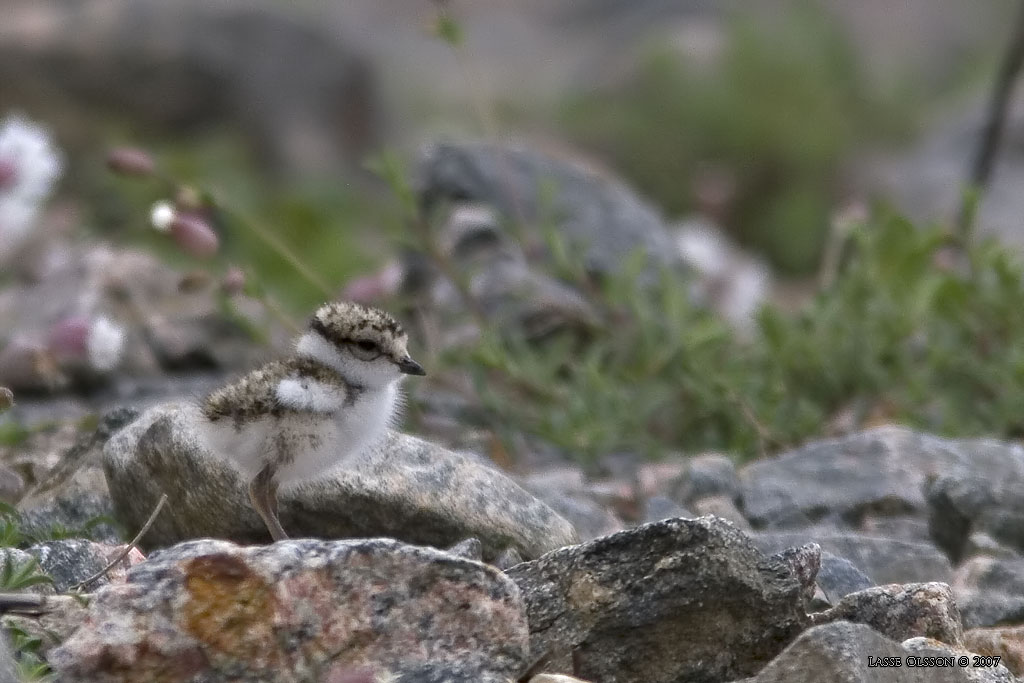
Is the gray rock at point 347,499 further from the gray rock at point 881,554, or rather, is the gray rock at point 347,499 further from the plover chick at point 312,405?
the gray rock at point 881,554

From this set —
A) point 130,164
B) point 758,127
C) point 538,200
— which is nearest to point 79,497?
point 130,164

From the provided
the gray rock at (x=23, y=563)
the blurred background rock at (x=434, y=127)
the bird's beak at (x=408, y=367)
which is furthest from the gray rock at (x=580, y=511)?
the blurred background rock at (x=434, y=127)

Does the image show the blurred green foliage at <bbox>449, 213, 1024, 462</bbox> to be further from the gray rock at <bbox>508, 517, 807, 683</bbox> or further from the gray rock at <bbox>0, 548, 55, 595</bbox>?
the gray rock at <bbox>0, 548, 55, 595</bbox>

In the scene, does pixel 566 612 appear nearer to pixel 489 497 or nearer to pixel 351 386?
pixel 489 497

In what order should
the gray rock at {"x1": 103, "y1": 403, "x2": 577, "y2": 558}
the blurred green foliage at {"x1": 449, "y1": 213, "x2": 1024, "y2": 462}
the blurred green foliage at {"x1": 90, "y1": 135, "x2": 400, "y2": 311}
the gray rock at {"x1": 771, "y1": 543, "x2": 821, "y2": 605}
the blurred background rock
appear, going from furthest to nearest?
the blurred background rock
the blurred green foliage at {"x1": 90, "y1": 135, "x2": 400, "y2": 311}
the blurred green foliage at {"x1": 449, "y1": 213, "x2": 1024, "y2": 462}
the gray rock at {"x1": 103, "y1": 403, "x2": 577, "y2": 558}
the gray rock at {"x1": 771, "y1": 543, "x2": 821, "y2": 605}

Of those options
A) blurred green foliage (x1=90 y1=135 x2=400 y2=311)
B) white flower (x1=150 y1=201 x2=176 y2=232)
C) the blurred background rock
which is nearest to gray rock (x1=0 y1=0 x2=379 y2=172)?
the blurred background rock

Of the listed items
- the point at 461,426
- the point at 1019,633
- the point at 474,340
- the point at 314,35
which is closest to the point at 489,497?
the point at 1019,633
